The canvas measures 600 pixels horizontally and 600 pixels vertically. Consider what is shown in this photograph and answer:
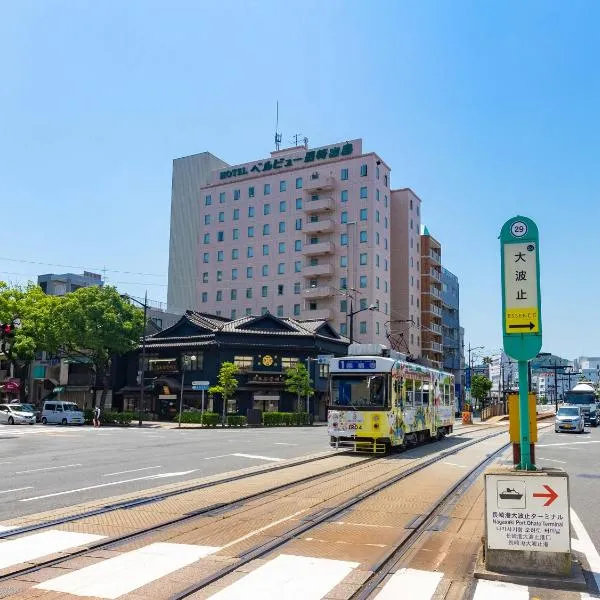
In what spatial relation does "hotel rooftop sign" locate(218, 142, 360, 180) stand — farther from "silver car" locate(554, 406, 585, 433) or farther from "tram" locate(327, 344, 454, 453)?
"tram" locate(327, 344, 454, 453)

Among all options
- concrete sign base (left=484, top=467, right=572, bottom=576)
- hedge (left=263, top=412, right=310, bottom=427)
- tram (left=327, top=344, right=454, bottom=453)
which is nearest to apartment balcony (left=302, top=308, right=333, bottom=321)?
hedge (left=263, top=412, right=310, bottom=427)

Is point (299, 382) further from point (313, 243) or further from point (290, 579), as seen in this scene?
point (290, 579)

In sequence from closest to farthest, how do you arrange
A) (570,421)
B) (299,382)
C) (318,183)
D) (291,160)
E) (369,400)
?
1. (369,400)
2. (570,421)
3. (299,382)
4. (318,183)
5. (291,160)

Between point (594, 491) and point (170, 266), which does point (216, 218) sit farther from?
point (594, 491)

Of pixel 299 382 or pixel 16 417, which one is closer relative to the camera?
pixel 16 417

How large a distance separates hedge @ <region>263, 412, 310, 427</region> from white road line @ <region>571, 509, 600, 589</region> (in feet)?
126

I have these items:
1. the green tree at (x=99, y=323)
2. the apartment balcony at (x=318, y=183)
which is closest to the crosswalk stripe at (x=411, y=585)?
the green tree at (x=99, y=323)

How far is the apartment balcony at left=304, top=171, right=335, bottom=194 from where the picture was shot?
74312 mm

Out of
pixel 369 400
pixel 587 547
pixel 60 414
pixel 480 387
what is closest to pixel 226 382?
pixel 60 414

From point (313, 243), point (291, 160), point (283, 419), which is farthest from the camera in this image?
point (291, 160)

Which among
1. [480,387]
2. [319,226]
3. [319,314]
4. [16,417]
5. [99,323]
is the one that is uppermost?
[319,226]

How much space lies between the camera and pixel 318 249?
73.4 metres

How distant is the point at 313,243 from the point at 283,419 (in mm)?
31765

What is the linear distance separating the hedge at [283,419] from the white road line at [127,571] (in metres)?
40.2
